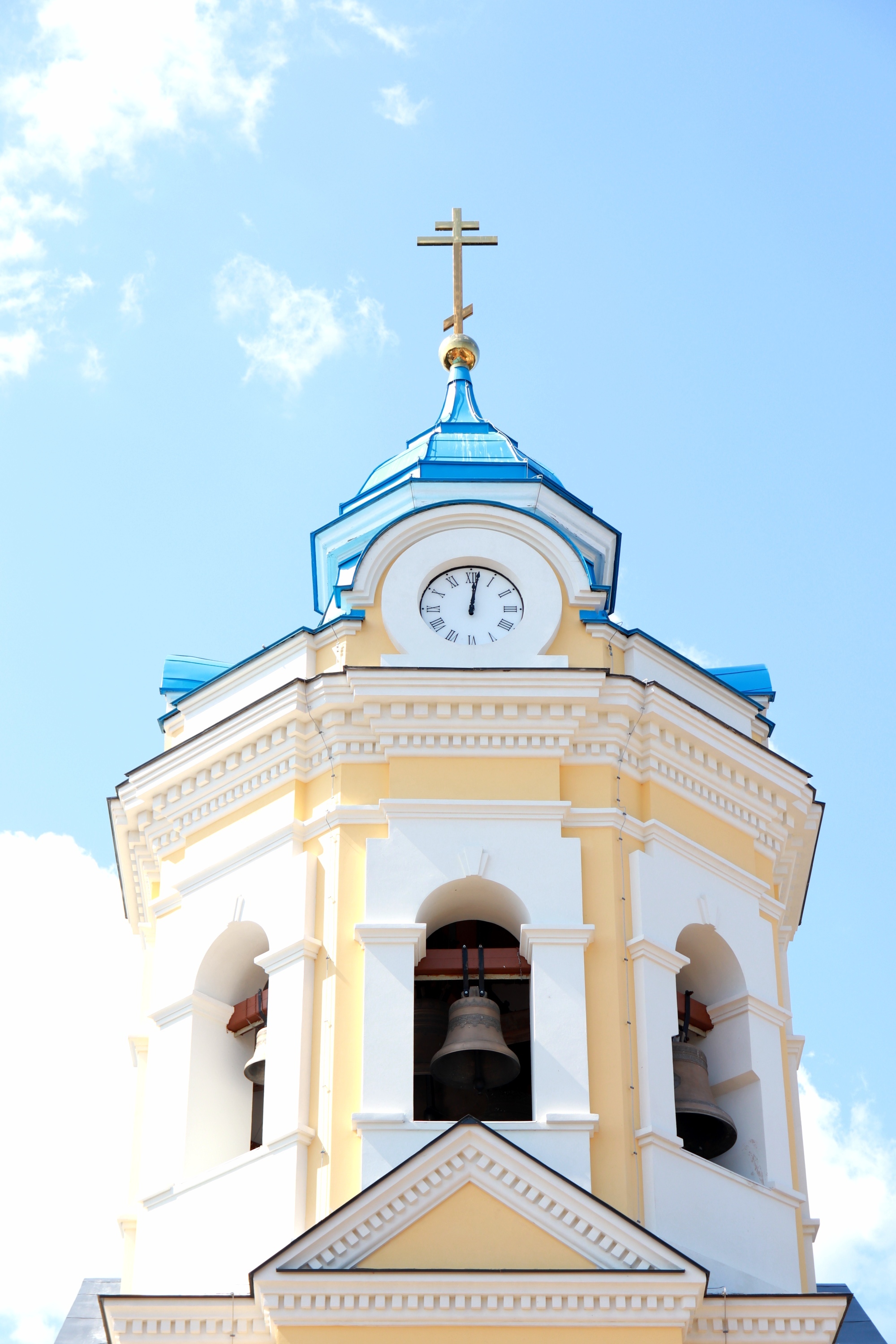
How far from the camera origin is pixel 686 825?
Answer: 18719 mm

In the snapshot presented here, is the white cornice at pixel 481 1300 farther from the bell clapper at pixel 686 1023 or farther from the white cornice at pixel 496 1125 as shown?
the bell clapper at pixel 686 1023

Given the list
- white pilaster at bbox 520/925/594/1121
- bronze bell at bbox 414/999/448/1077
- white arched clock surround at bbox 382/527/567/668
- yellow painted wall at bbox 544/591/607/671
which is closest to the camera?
white pilaster at bbox 520/925/594/1121

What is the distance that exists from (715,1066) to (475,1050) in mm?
2107

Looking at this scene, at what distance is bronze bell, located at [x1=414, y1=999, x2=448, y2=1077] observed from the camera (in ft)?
59.5

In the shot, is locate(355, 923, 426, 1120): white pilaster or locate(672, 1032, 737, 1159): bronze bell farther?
locate(672, 1032, 737, 1159): bronze bell

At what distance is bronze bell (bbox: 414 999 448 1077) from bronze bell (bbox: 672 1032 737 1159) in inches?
66.9

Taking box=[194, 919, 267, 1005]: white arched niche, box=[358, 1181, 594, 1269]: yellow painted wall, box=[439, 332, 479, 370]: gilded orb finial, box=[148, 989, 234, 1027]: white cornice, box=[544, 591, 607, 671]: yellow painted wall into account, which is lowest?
box=[358, 1181, 594, 1269]: yellow painted wall

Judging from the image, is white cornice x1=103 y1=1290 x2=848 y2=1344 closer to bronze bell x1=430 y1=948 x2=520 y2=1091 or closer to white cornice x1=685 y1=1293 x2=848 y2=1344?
white cornice x1=685 y1=1293 x2=848 y2=1344

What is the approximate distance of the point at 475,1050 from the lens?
1730 cm

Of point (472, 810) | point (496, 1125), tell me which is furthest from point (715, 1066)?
point (472, 810)

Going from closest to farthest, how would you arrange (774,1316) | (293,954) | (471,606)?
1. (774,1316)
2. (293,954)
3. (471,606)

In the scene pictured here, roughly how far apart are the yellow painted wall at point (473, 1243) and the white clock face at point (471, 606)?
4673 millimetres

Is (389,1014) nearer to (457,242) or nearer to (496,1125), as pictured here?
(496,1125)

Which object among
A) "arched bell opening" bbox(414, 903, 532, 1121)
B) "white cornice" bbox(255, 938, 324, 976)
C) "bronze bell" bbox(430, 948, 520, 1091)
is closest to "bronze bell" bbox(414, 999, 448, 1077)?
"arched bell opening" bbox(414, 903, 532, 1121)
